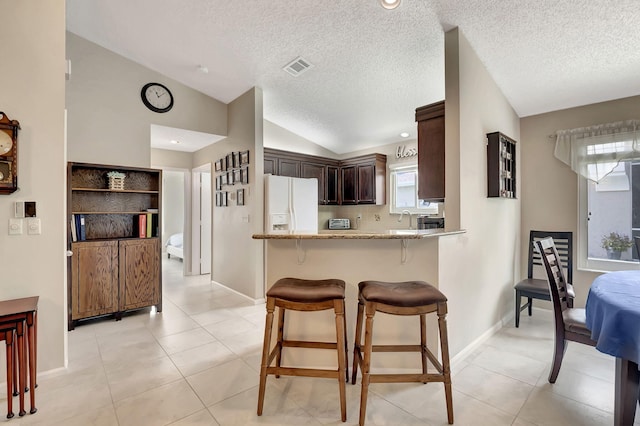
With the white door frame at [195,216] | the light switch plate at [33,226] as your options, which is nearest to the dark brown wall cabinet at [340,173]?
the white door frame at [195,216]

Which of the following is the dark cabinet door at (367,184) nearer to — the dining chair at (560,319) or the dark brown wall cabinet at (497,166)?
the dark brown wall cabinet at (497,166)

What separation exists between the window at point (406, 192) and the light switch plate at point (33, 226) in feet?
15.3

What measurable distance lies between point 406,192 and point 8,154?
4.87m

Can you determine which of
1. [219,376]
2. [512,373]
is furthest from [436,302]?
[219,376]

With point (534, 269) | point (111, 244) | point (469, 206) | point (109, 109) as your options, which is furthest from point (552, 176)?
point (109, 109)

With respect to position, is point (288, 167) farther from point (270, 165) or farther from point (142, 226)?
point (142, 226)

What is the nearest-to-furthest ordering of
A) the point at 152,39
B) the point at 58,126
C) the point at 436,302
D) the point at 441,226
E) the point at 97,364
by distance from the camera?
1. the point at 436,302
2. the point at 58,126
3. the point at 97,364
4. the point at 152,39
5. the point at 441,226

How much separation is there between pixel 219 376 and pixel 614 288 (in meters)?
2.60

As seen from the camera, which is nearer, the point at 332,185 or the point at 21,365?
the point at 21,365

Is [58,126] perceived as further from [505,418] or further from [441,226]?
[441,226]

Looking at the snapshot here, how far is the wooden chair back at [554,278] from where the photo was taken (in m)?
2.14

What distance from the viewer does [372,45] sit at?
118 inches

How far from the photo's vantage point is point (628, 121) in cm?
313

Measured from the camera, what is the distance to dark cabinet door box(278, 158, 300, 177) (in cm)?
495
